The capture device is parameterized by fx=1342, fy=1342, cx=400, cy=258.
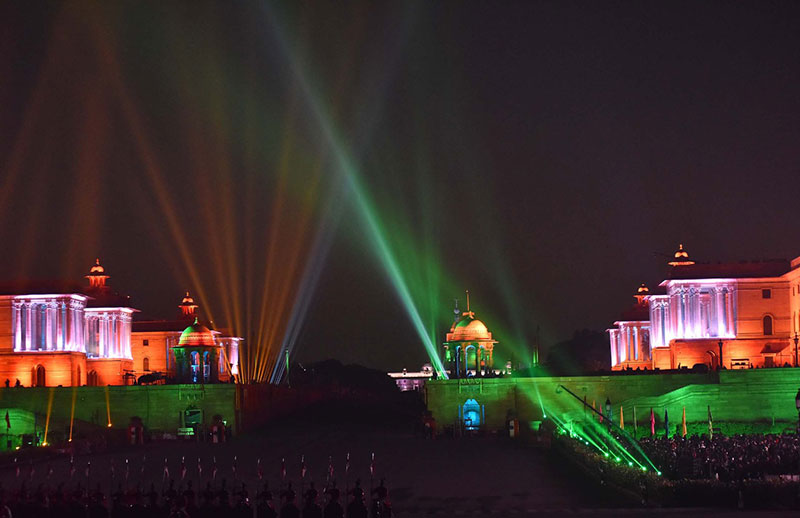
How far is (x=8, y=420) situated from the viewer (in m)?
72.6

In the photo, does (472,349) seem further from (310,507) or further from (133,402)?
(310,507)

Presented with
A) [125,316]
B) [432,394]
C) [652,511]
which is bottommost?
[652,511]

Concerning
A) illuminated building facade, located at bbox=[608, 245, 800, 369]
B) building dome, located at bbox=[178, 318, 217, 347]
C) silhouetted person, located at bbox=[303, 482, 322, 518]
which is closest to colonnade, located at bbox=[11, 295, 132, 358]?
building dome, located at bbox=[178, 318, 217, 347]

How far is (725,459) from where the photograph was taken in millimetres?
44281

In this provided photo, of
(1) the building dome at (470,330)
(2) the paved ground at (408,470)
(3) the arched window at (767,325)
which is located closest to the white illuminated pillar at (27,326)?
(2) the paved ground at (408,470)

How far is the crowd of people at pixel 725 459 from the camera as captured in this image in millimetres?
42719

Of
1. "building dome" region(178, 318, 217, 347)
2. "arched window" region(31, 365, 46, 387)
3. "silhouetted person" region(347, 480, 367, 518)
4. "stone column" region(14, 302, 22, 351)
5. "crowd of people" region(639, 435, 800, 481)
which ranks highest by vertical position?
"stone column" region(14, 302, 22, 351)

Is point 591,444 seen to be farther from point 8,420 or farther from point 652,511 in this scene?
point 8,420

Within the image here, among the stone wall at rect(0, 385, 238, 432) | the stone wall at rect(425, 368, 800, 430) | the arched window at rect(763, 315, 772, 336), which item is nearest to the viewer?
the stone wall at rect(425, 368, 800, 430)

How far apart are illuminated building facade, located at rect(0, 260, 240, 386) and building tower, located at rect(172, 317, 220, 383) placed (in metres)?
Result: 2.15

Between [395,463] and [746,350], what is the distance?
45390mm

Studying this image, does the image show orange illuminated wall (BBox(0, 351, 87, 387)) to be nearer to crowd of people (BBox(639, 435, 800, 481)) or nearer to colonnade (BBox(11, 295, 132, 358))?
colonnade (BBox(11, 295, 132, 358))

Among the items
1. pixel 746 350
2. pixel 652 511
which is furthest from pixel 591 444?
pixel 746 350

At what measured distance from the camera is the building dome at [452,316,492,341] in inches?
3543
